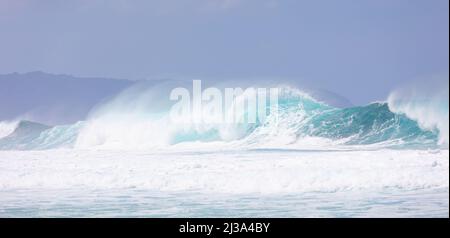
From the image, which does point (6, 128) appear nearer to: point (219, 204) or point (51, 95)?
point (51, 95)

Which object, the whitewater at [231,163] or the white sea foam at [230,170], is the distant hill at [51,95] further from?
the white sea foam at [230,170]

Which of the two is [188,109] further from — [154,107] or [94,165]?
[94,165]

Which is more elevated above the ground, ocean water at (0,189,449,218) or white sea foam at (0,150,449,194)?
white sea foam at (0,150,449,194)

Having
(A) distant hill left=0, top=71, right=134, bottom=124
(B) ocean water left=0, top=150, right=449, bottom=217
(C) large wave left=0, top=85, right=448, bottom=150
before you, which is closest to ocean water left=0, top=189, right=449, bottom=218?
(B) ocean water left=0, top=150, right=449, bottom=217

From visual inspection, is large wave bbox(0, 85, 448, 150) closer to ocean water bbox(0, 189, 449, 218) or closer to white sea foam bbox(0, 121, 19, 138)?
white sea foam bbox(0, 121, 19, 138)
